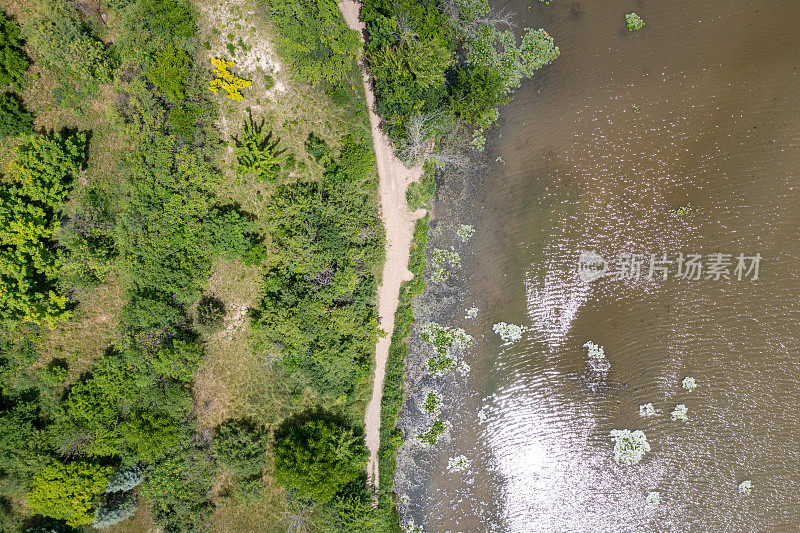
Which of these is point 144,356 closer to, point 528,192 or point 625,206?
point 528,192

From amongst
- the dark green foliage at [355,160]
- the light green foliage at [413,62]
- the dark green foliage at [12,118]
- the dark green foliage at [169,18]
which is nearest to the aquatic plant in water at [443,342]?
the dark green foliage at [355,160]

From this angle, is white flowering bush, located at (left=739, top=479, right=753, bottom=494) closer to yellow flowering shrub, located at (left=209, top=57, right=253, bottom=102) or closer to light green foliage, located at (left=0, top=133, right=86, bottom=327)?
yellow flowering shrub, located at (left=209, top=57, right=253, bottom=102)

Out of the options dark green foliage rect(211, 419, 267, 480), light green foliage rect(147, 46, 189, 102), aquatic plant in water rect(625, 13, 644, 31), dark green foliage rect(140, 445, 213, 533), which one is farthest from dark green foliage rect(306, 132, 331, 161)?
aquatic plant in water rect(625, 13, 644, 31)

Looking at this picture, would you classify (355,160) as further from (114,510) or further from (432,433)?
(114,510)

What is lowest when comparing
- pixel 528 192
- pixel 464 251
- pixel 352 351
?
pixel 352 351

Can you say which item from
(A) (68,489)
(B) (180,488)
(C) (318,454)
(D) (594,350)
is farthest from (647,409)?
(A) (68,489)

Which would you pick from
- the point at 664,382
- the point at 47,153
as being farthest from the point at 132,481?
the point at 664,382
